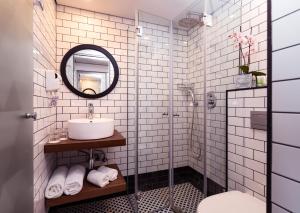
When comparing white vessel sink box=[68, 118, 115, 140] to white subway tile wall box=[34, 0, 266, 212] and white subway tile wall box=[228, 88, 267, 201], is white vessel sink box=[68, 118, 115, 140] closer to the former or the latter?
white subway tile wall box=[34, 0, 266, 212]

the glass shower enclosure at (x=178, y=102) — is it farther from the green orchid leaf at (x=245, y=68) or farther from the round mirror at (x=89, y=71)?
the round mirror at (x=89, y=71)

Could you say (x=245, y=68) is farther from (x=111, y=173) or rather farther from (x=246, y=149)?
(x=111, y=173)

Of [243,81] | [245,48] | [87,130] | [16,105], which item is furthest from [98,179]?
[245,48]

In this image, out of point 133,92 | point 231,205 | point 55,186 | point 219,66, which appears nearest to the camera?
point 231,205

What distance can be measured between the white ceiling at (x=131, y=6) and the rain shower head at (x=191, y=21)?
0.11 metres

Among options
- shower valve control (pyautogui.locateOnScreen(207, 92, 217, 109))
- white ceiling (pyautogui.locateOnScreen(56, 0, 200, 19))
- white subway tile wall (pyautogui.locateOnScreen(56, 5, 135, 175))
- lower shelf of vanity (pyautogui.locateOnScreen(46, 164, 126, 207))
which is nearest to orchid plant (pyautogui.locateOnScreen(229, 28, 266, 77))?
shower valve control (pyautogui.locateOnScreen(207, 92, 217, 109))

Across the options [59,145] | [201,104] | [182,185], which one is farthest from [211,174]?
[59,145]

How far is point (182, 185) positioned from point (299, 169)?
85.6 inches

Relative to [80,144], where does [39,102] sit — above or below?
above

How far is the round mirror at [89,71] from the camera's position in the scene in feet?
7.26

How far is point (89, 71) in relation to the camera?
2312 millimetres

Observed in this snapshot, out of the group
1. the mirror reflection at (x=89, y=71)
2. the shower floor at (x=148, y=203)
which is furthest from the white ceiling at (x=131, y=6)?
the shower floor at (x=148, y=203)

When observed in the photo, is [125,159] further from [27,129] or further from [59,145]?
[27,129]

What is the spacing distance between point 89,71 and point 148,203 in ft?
5.90
